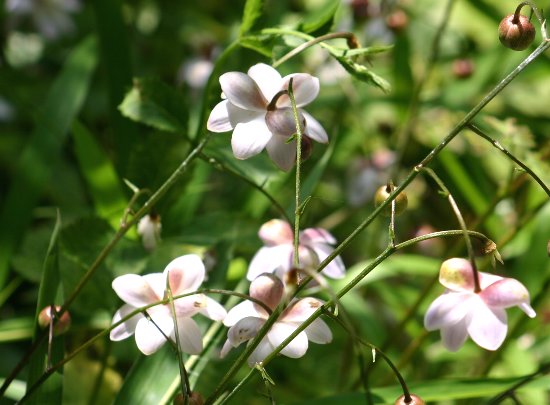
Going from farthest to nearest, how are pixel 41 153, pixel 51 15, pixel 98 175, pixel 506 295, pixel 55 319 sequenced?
1. pixel 51 15
2. pixel 41 153
3. pixel 98 175
4. pixel 55 319
5. pixel 506 295

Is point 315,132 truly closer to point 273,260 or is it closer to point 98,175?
point 273,260

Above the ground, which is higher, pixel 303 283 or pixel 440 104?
pixel 440 104

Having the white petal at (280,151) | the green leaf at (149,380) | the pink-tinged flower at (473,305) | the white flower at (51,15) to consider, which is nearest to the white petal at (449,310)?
the pink-tinged flower at (473,305)

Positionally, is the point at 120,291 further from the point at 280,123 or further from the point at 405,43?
the point at 405,43

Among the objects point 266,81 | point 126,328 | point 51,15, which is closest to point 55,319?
point 126,328

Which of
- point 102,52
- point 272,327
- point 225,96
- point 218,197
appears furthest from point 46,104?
point 272,327

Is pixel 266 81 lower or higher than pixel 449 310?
higher
